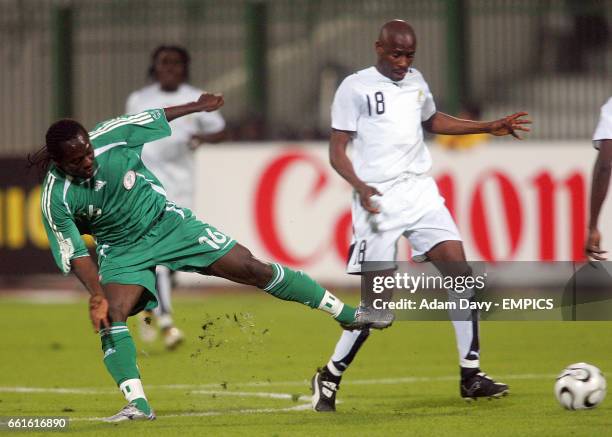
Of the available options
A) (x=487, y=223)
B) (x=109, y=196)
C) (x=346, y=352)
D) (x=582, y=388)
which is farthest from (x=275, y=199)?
(x=582, y=388)

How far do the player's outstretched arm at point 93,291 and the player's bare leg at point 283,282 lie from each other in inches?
36.0

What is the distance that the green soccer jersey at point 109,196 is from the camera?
852 cm

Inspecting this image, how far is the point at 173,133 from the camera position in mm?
13781

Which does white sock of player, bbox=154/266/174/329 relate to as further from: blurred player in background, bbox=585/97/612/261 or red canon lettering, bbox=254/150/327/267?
blurred player in background, bbox=585/97/612/261

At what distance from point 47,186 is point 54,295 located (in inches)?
438

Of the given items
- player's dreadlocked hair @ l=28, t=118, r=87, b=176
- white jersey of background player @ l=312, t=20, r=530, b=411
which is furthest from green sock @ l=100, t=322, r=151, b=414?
white jersey of background player @ l=312, t=20, r=530, b=411

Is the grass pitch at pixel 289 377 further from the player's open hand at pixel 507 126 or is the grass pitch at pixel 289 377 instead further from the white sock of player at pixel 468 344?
the player's open hand at pixel 507 126

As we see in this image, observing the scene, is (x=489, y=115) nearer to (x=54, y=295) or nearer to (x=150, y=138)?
(x=54, y=295)

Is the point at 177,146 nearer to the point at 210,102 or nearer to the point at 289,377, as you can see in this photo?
the point at 289,377

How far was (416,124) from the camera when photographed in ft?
31.0

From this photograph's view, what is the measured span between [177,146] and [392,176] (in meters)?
4.83

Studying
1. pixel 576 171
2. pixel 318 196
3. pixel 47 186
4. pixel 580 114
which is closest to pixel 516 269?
pixel 576 171

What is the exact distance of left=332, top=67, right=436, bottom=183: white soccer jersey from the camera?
30.5ft

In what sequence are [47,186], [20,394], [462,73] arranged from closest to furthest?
[47,186] → [20,394] → [462,73]
